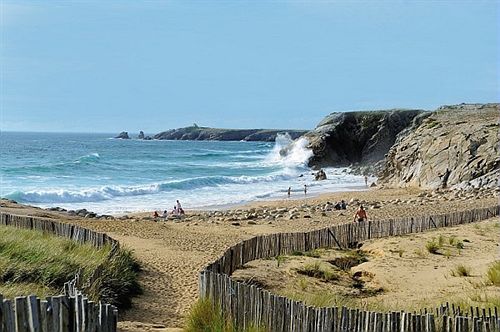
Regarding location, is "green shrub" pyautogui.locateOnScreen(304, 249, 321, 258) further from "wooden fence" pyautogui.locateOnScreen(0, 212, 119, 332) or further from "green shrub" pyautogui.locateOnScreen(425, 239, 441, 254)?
"wooden fence" pyautogui.locateOnScreen(0, 212, 119, 332)

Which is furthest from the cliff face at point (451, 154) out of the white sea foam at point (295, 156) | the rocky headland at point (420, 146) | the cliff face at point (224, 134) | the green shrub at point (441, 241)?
the cliff face at point (224, 134)

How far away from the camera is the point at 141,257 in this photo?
58.3 feet

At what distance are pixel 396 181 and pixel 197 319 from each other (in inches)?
1529

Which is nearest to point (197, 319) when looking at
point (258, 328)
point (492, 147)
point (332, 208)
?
point (258, 328)

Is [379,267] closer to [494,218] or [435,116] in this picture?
[494,218]

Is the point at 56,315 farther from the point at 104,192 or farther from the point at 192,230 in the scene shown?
the point at 104,192

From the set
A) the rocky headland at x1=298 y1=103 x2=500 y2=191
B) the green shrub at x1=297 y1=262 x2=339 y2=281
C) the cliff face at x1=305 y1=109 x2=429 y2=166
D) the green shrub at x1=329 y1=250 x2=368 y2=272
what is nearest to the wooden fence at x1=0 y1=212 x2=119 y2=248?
the green shrub at x1=297 y1=262 x2=339 y2=281

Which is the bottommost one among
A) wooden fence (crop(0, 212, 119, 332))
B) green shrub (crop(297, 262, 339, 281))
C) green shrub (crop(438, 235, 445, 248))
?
green shrub (crop(297, 262, 339, 281))

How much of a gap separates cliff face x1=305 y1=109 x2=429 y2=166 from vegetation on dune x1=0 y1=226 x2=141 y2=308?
55.1m

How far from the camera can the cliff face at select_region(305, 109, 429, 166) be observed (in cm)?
6862

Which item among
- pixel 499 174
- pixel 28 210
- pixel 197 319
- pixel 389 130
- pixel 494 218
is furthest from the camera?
pixel 389 130

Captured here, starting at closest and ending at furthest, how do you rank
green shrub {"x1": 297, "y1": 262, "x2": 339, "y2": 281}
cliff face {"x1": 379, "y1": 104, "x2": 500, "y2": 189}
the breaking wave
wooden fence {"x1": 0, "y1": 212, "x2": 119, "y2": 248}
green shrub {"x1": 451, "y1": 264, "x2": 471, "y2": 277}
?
green shrub {"x1": 451, "y1": 264, "x2": 471, "y2": 277} < green shrub {"x1": 297, "y1": 262, "x2": 339, "y2": 281} < wooden fence {"x1": 0, "y1": 212, "x2": 119, "y2": 248} < cliff face {"x1": 379, "y1": 104, "x2": 500, "y2": 189} < the breaking wave

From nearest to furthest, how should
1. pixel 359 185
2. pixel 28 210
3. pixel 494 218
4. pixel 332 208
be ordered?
pixel 494 218 < pixel 28 210 < pixel 332 208 < pixel 359 185

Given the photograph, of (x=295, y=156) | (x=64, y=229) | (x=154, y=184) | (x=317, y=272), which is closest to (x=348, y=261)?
(x=317, y=272)
